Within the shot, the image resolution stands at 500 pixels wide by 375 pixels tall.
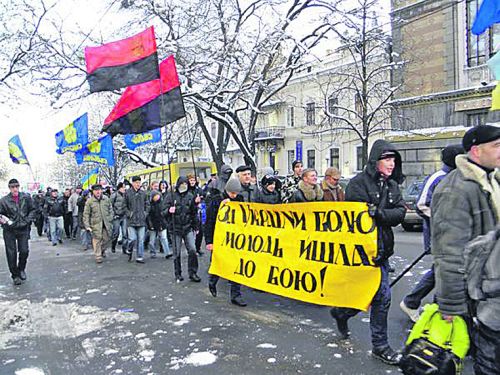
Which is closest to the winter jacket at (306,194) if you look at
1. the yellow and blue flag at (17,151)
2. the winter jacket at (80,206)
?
the winter jacket at (80,206)

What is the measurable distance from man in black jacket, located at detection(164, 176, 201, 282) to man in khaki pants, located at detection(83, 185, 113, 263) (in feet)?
10.5

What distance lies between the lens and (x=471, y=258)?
2.51 metres

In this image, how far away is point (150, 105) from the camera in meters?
9.01

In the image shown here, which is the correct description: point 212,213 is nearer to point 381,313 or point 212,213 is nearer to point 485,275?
point 381,313

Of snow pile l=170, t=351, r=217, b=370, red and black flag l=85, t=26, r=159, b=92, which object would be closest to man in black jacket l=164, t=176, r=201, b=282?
red and black flag l=85, t=26, r=159, b=92

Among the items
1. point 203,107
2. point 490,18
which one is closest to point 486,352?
point 490,18

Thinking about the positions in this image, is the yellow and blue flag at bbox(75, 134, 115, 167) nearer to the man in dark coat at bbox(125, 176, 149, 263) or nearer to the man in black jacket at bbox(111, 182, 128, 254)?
the man in black jacket at bbox(111, 182, 128, 254)

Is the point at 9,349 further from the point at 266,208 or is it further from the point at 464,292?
the point at 464,292

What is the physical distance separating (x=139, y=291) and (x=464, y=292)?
5.91 m

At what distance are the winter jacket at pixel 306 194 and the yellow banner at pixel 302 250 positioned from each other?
646 mm

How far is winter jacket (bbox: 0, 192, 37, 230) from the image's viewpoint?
29.1ft

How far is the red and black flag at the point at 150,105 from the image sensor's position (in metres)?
8.83

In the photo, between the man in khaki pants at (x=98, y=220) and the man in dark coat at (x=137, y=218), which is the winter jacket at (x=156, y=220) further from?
the man in khaki pants at (x=98, y=220)

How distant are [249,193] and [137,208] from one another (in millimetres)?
4735
